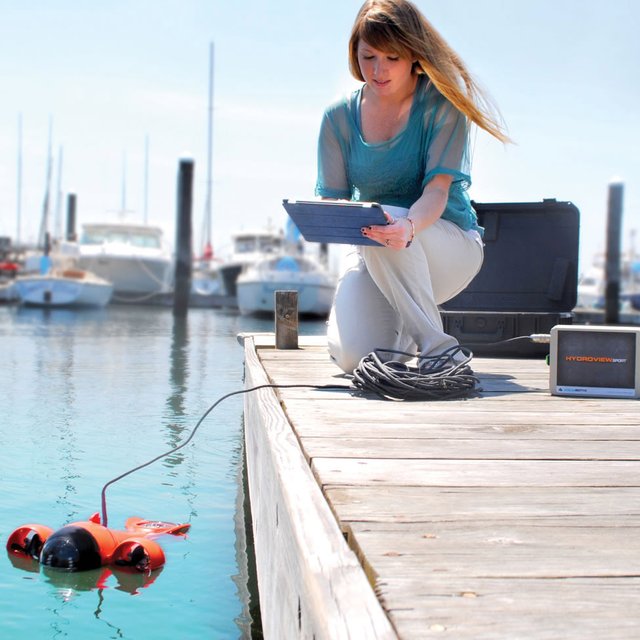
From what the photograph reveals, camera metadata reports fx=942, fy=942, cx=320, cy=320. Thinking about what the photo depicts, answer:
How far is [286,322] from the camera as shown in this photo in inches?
186

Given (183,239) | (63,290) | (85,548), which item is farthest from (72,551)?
(63,290)

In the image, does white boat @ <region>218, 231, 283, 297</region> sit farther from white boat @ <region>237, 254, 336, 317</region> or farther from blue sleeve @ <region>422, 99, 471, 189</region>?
blue sleeve @ <region>422, 99, 471, 189</region>

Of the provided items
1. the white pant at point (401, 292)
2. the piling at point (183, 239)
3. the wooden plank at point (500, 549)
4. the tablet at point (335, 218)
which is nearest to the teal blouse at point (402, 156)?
the white pant at point (401, 292)

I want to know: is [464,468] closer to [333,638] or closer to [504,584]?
[504,584]

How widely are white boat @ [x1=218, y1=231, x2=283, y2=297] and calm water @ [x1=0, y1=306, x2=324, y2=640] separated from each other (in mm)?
A: 23289

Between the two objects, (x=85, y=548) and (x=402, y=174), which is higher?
(x=402, y=174)

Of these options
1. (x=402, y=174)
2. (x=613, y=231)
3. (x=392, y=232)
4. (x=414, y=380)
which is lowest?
(x=414, y=380)

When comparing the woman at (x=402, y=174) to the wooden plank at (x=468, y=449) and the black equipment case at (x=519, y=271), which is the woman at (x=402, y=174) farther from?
the black equipment case at (x=519, y=271)

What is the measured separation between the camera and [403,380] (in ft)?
8.93

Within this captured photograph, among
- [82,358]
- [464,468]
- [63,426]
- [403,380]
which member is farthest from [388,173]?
[82,358]

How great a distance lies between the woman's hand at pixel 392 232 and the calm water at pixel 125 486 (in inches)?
43.0

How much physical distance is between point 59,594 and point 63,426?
299 cm

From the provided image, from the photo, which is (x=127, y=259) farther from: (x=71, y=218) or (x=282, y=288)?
(x=282, y=288)

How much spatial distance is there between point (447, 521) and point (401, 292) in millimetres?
1646
